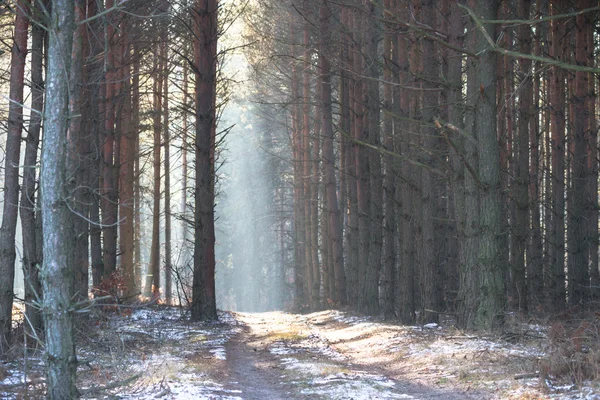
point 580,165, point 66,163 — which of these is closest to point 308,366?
point 66,163

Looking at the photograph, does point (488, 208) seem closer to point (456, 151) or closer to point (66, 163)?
point (456, 151)

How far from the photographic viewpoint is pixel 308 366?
8883 mm

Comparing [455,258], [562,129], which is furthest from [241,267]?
[562,129]

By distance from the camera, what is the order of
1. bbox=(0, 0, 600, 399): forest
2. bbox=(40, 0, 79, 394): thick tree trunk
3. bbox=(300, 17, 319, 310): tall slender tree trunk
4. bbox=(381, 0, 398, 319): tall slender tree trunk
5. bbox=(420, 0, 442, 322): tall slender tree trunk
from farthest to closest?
1. bbox=(300, 17, 319, 310): tall slender tree trunk
2. bbox=(381, 0, 398, 319): tall slender tree trunk
3. bbox=(420, 0, 442, 322): tall slender tree trunk
4. bbox=(0, 0, 600, 399): forest
5. bbox=(40, 0, 79, 394): thick tree trunk

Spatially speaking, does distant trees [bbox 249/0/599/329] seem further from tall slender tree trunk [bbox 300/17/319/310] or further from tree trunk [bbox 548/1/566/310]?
tall slender tree trunk [bbox 300/17/319/310]

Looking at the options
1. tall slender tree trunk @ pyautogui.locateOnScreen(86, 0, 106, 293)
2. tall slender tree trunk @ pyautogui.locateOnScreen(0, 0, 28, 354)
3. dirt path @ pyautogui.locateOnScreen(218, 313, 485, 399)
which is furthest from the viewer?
tall slender tree trunk @ pyautogui.locateOnScreen(86, 0, 106, 293)

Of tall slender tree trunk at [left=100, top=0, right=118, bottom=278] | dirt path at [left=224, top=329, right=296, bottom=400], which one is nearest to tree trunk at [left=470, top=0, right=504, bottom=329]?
dirt path at [left=224, top=329, right=296, bottom=400]

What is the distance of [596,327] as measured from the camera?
787cm

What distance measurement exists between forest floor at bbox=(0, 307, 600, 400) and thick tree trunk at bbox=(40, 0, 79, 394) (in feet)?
0.78

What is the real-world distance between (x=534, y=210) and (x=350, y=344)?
988 cm

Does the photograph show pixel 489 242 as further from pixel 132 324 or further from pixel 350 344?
pixel 132 324

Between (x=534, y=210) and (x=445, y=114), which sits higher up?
(x=445, y=114)

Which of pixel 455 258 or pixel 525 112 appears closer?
pixel 525 112

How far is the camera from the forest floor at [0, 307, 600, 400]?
6.57 m
